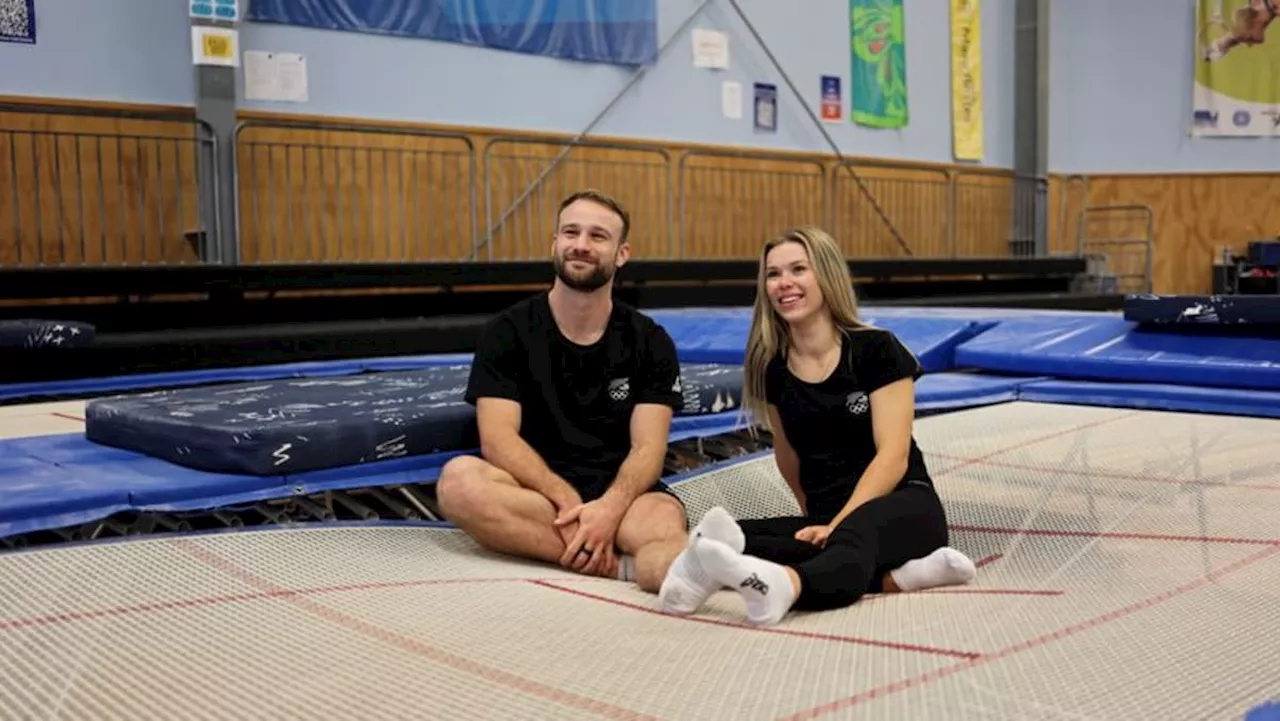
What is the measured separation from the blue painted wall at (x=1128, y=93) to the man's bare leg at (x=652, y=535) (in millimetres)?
10971

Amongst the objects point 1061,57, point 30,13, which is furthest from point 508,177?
point 1061,57

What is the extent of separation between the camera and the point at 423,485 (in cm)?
334

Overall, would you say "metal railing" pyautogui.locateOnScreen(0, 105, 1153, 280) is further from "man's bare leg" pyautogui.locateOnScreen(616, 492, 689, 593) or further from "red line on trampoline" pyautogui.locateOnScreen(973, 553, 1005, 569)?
"red line on trampoline" pyautogui.locateOnScreen(973, 553, 1005, 569)

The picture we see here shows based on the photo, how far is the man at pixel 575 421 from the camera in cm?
253

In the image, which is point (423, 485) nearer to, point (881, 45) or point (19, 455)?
point (19, 455)

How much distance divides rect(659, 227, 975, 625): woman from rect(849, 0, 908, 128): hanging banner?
8433 mm

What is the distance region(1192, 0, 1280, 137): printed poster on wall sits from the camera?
38.4ft

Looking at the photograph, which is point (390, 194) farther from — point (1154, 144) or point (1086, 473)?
point (1154, 144)

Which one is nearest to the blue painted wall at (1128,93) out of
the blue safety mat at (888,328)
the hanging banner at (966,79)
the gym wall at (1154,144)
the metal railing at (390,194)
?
the gym wall at (1154,144)

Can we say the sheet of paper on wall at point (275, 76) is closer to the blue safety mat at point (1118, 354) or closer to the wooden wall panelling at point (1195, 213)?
the blue safety mat at point (1118, 354)

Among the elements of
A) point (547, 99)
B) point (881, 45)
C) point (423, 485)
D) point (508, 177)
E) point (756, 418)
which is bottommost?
point (423, 485)

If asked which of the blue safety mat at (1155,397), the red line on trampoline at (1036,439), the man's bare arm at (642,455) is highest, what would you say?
the man's bare arm at (642,455)

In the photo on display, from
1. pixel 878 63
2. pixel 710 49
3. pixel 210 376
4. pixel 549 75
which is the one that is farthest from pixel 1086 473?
pixel 878 63

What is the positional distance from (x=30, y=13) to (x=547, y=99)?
3.43 meters
